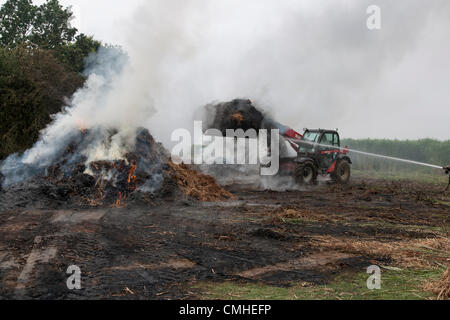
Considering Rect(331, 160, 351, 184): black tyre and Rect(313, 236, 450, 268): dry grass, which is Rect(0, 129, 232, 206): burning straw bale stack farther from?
Rect(331, 160, 351, 184): black tyre

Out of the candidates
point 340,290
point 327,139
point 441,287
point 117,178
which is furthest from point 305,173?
point 441,287

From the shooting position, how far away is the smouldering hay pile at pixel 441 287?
4027mm

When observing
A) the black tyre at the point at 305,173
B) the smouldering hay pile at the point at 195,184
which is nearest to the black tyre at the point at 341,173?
the black tyre at the point at 305,173

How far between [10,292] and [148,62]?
31.7 feet

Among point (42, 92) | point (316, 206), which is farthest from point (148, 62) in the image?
point (316, 206)

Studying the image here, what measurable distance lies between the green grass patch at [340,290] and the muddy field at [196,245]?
0.28 feet

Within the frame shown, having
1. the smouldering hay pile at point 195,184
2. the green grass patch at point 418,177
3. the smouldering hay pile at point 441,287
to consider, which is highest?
the smouldering hay pile at point 195,184

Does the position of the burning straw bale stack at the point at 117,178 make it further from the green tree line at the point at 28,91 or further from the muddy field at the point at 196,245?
the green tree line at the point at 28,91

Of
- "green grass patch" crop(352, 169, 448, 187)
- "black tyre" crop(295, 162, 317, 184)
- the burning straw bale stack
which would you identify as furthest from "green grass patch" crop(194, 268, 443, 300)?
"green grass patch" crop(352, 169, 448, 187)

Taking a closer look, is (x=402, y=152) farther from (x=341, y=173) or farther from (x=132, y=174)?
(x=132, y=174)

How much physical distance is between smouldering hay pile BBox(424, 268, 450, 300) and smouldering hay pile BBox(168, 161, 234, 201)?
25.8ft

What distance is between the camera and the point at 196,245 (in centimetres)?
661

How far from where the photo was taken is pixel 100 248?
6.24 meters
